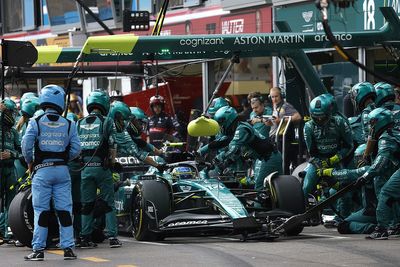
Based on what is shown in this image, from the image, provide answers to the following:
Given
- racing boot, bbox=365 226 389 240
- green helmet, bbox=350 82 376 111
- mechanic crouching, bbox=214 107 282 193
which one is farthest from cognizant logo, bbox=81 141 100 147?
green helmet, bbox=350 82 376 111

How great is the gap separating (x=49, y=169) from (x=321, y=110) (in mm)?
3908

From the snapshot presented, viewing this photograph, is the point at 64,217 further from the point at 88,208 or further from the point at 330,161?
the point at 330,161

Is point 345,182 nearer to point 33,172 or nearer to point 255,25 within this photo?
point 33,172

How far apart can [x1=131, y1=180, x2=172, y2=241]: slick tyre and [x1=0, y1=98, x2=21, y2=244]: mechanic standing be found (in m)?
1.81

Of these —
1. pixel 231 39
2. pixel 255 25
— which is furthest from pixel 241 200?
pixel 255 25

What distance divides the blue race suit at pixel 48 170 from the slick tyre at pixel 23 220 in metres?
1.12

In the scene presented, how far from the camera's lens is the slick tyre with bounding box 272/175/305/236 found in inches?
586

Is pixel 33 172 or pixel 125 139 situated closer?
pixel 33 172

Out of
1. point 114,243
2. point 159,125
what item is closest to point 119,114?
point 114,243

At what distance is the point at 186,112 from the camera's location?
26391 millimetres

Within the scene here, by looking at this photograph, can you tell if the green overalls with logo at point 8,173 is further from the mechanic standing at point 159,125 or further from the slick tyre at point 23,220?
the mechanic standing at point 159,125

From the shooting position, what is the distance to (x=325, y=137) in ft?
50.6

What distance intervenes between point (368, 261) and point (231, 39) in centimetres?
557

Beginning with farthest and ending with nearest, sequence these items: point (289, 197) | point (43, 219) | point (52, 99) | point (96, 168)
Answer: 1. point (289, 197)
2. point (96, 168)
3. point (52, 99)
4. point (43, 219)
